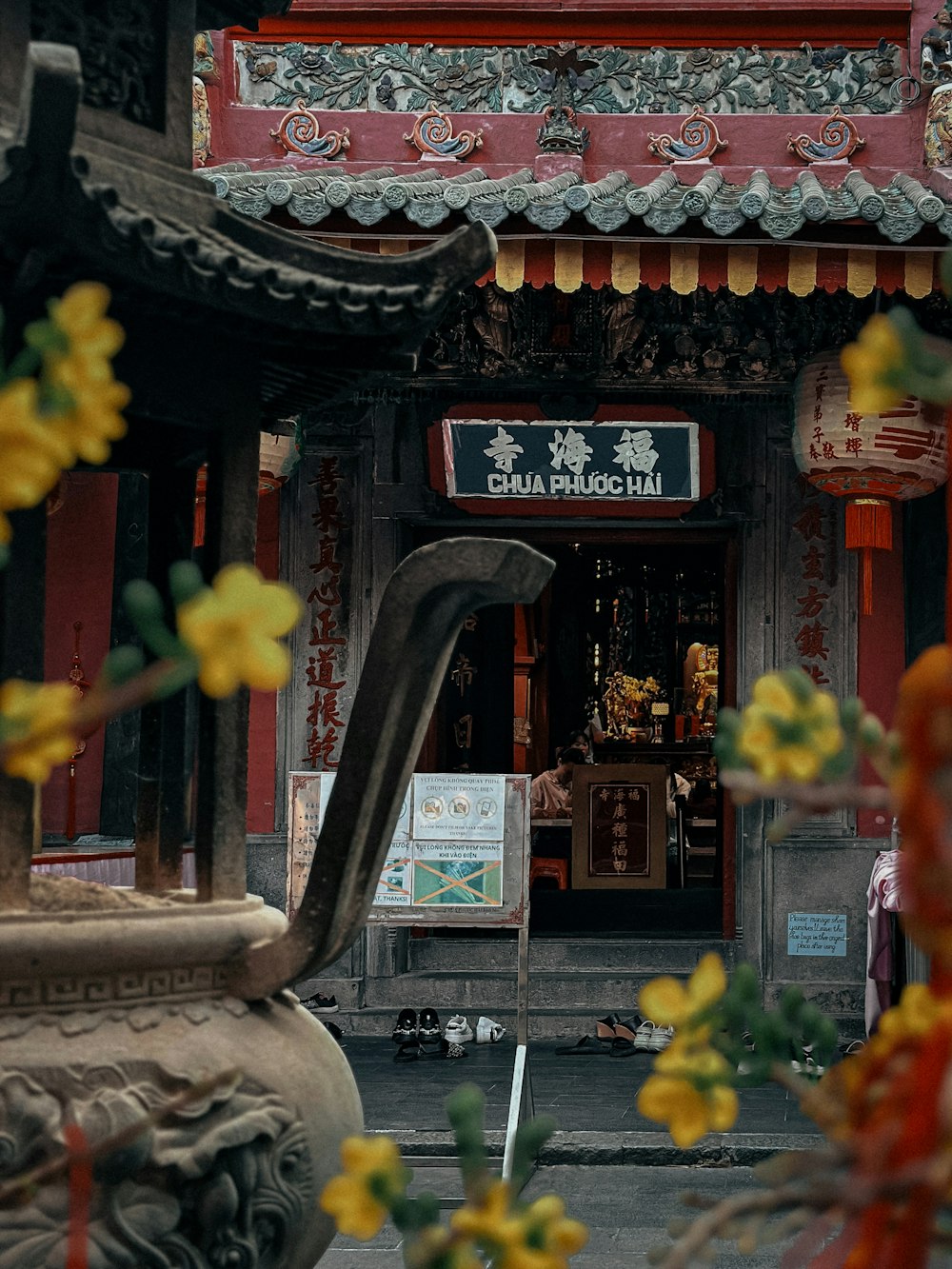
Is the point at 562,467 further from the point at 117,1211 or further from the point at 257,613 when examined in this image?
the point at 257,613

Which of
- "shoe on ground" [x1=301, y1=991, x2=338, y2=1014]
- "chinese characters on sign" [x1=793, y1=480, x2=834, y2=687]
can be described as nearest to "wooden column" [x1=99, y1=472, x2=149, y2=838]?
"shoe on ground" [x1=301, y1=991, x2=338, y2=1014]

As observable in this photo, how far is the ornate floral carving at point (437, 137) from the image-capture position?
8.78m

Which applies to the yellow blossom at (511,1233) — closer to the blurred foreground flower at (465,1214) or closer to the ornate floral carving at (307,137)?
the blurred foreground flower at (465,1214)

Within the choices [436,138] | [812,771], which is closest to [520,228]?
[436,138]

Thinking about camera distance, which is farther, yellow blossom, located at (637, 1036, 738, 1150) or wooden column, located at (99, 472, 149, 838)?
wooden column, located at (99, 472, 149, 838)

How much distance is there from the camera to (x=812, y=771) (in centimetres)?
115

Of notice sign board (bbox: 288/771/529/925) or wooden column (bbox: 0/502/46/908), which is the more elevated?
wooden column (bbox: 0/502/46/908)

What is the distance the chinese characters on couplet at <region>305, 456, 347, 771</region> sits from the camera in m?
9.40

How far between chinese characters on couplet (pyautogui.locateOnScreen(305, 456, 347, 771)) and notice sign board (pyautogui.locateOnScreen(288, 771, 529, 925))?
52.9 inches

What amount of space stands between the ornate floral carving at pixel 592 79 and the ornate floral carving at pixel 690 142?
0.62ft

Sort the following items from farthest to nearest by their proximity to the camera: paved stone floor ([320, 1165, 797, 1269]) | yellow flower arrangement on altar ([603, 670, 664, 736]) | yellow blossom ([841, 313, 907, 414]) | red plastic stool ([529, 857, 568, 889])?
yellow flower arrangement on altar ([603, 670, 664, 736])
red plastic stool ([529, 857, 568, 889])
paved stone floor ([320, 1165, 797, 1269])
yellow blossom ([841, 313, 907, 414])

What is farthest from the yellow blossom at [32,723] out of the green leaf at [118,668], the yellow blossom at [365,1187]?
the yellow blossom at [365,1187]

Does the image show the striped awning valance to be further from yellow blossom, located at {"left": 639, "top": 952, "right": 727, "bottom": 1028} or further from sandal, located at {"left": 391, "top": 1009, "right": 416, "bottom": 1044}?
yellow blossom, located at {"left": 639, "top": 952, "right": 727, "bottom": 1028}

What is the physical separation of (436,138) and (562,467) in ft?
6.25
